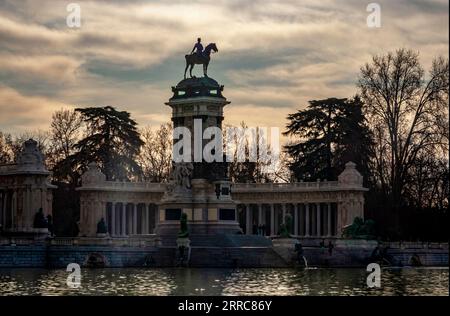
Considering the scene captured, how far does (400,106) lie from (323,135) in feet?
60.6

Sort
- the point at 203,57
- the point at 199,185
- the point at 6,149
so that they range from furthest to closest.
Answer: the point at 6,149
the point at 203,57
the point at 199,185

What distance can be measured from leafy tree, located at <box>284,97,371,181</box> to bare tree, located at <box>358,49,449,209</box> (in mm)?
9875

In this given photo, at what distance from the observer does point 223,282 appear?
5931cm

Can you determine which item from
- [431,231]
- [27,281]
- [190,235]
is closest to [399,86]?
[431,231]

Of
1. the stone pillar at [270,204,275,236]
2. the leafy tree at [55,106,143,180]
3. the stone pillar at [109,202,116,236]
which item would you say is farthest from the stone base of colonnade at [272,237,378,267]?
the leafy tree at [55,106,143,180]

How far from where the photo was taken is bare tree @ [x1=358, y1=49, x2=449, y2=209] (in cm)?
9194

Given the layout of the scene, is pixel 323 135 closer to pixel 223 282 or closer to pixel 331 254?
pixel 331 254

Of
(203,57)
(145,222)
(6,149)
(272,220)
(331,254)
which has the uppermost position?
(203,57)

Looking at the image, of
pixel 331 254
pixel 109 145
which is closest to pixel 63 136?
pixel 109 145

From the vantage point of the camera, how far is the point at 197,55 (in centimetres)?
9219

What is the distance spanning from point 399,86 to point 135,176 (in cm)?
3093

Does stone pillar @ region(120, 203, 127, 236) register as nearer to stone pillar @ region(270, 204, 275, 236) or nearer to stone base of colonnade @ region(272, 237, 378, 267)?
stone pillar @ region(270, 204, 275, 236)

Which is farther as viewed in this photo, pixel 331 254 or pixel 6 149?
pixel 6 149
